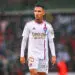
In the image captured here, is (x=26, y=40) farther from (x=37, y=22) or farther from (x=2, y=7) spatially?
(x=2, y=7)

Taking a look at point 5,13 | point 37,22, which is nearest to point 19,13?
point 5,13

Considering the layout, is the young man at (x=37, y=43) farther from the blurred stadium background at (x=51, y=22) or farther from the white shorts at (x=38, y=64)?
the blurred stadium background at (x=51, y=22)

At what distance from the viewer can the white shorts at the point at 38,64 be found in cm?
1046

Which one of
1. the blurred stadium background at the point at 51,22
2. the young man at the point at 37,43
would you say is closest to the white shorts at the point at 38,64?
the young man at the point at 37,43

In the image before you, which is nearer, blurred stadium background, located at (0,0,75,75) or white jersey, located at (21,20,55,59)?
white jersey, located at (21,20,55,59)

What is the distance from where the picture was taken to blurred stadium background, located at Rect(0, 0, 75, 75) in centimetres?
1565

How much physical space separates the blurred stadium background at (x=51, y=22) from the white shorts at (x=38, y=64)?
482 cm

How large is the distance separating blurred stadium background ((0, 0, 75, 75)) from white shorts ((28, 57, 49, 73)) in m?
4.82

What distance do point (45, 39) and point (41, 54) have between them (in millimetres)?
318

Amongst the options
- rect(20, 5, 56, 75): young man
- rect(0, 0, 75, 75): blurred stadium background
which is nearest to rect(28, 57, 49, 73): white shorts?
rect(20, 5, 56, 75): young man

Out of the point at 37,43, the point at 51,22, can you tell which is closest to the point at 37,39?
the point at 37,43

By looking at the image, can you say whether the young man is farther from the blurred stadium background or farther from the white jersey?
the blurred stadium background

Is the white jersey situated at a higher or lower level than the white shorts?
higher

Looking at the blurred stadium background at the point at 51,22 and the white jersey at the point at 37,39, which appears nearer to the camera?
the white jersey at the point at 37,39
